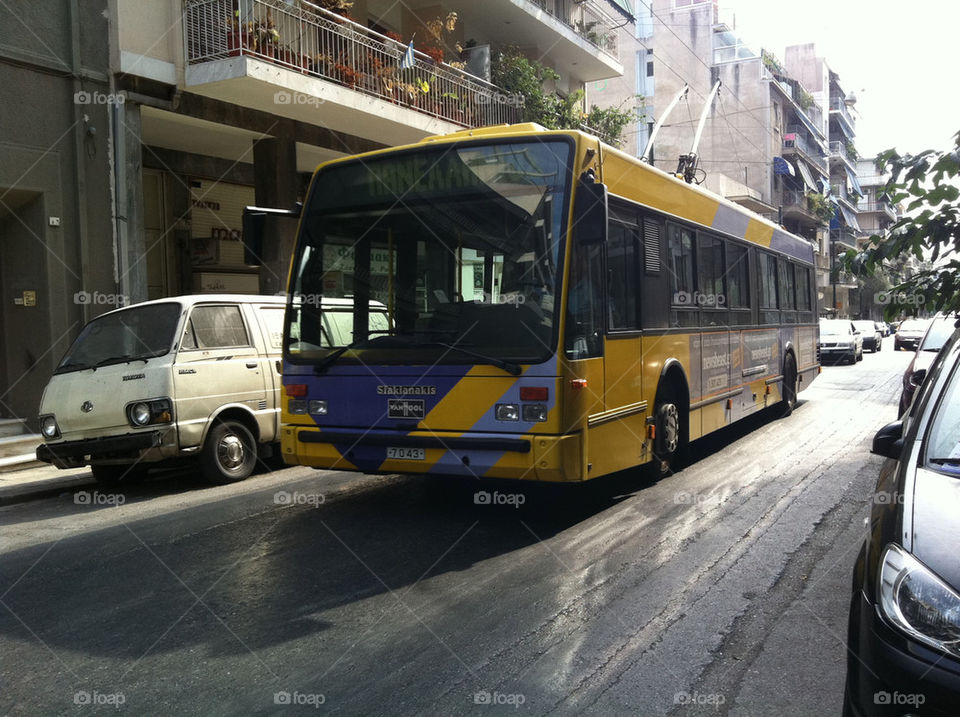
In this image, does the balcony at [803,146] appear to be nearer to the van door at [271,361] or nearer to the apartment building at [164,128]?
the apartment building at [164,128]

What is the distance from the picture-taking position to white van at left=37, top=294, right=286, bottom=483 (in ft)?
27.4

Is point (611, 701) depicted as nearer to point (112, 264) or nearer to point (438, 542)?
point (438, 542)

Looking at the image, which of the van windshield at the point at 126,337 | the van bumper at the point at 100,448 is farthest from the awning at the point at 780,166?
the van bumper at the point at 100,448

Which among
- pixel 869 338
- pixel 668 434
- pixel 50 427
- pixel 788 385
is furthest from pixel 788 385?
pixel 869 338

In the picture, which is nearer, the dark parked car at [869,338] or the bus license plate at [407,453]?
the bus license plate at [407,453]

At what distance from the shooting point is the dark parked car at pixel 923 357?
377 inches

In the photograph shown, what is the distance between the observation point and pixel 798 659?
13.4 feet

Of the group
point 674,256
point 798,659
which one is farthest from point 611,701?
point 674,256

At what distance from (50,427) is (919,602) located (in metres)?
8.30

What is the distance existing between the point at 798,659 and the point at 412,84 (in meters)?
14.5

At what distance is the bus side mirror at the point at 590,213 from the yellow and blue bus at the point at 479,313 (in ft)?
0.03

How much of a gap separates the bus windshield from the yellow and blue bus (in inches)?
0.4

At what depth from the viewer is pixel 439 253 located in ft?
21.3

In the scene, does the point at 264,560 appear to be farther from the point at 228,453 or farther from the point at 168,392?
the point at 228,453
